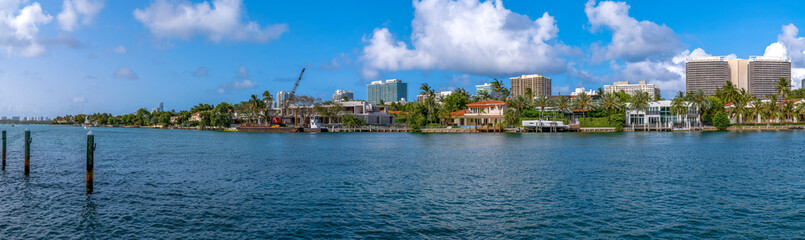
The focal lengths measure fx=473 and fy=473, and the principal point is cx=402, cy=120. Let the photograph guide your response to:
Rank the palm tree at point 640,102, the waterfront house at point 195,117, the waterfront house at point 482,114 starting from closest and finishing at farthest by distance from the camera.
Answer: the palm tree at point 640,102, the waterfront house at point 482,114, the waterfront house at point 195,117

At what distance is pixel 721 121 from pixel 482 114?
53.1 meters

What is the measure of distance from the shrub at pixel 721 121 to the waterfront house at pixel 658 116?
6.20m

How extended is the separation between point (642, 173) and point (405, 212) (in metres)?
19.6

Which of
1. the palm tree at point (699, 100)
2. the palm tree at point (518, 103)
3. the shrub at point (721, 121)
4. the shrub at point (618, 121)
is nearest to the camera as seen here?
the shrub at point (721, 121)

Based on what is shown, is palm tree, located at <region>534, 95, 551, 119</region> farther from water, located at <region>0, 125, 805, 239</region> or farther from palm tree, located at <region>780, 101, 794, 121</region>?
water, located at <region>0, 125, 805, 239</region>

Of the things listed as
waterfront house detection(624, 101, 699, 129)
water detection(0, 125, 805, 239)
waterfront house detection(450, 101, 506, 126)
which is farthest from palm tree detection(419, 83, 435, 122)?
water detection(0, 125, 805, 239)

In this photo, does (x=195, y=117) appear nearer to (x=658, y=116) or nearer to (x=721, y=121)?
(x=658, y=116)

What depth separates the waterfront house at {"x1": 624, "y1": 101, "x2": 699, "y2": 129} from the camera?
11350cm

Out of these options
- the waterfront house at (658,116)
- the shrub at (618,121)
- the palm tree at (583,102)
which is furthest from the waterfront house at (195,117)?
the waterfront house at (658,116)

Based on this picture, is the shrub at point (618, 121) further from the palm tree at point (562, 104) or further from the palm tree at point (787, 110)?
the palm tree at point (787, 110)

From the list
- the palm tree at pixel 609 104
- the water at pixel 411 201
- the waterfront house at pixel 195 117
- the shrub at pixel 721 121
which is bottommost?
the water at pixel 411 201

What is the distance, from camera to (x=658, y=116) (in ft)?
376

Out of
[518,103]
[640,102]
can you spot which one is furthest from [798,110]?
[518,103]

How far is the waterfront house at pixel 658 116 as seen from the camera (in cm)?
11350
